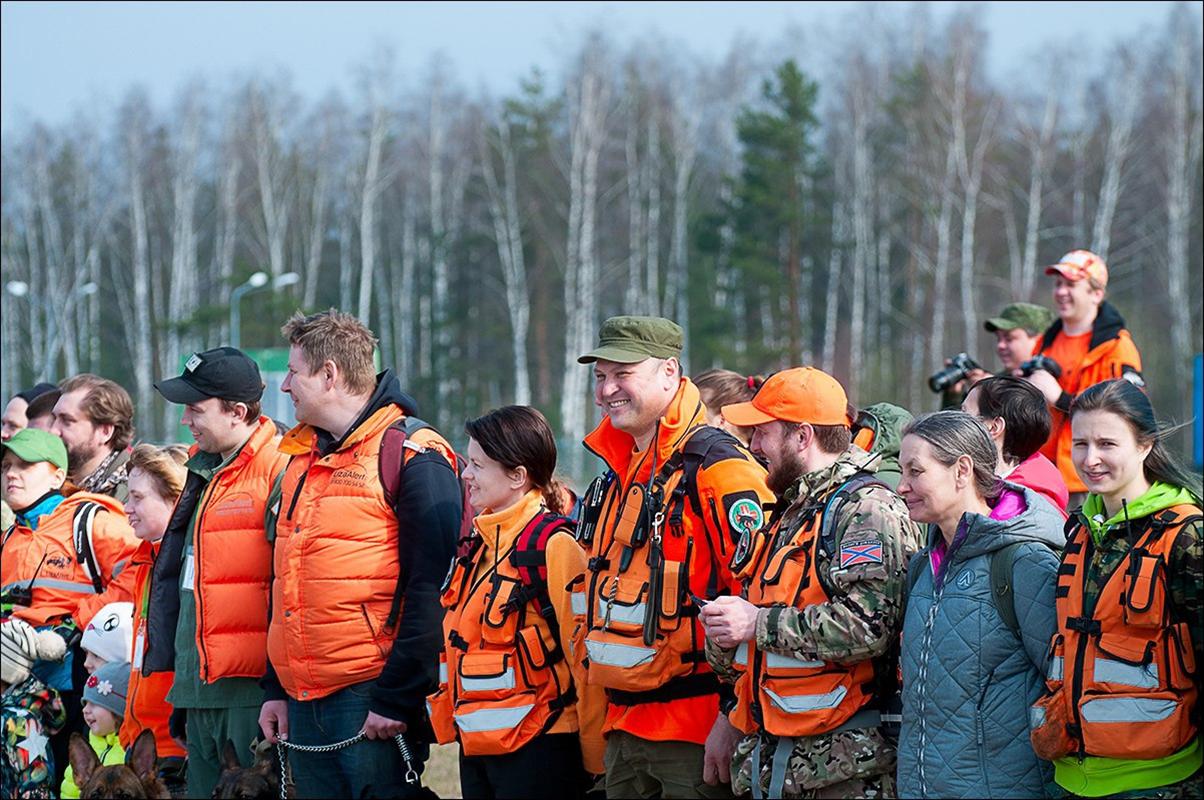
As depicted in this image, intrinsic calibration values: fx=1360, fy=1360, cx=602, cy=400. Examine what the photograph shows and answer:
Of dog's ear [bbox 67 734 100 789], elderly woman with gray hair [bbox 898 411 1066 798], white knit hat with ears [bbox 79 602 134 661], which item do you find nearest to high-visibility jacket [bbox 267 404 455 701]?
dog's ear [bbox 67 734 100 789]

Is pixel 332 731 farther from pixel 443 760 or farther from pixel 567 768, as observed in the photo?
pixel 443 760

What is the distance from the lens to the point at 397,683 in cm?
510

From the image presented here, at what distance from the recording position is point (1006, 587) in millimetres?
4012

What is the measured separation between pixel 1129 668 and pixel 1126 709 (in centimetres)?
11

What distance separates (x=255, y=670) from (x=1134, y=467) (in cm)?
348

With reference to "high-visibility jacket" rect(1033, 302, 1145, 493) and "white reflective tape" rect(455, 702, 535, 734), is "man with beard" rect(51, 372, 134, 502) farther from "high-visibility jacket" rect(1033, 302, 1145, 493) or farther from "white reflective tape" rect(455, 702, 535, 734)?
"high-visibility jacket" rect(1033, 302, 1145, 493)

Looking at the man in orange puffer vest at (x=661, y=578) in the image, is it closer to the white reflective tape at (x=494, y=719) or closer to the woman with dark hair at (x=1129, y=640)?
the white reflective tape at (x=494, y=719)

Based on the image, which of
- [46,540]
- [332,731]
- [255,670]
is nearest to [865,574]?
[332,731]

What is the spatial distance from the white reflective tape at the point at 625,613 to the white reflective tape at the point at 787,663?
0.48 meters

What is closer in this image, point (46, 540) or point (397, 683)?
point (397, 683)

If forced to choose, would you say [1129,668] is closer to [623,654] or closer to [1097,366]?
[623,654]

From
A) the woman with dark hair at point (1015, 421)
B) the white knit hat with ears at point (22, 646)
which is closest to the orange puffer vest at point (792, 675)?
the woman with dark hair at point (1015, 421)

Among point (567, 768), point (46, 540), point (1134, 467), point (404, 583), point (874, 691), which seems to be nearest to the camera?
point (1134, 467)

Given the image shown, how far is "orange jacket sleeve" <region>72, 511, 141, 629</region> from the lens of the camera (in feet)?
21.8
